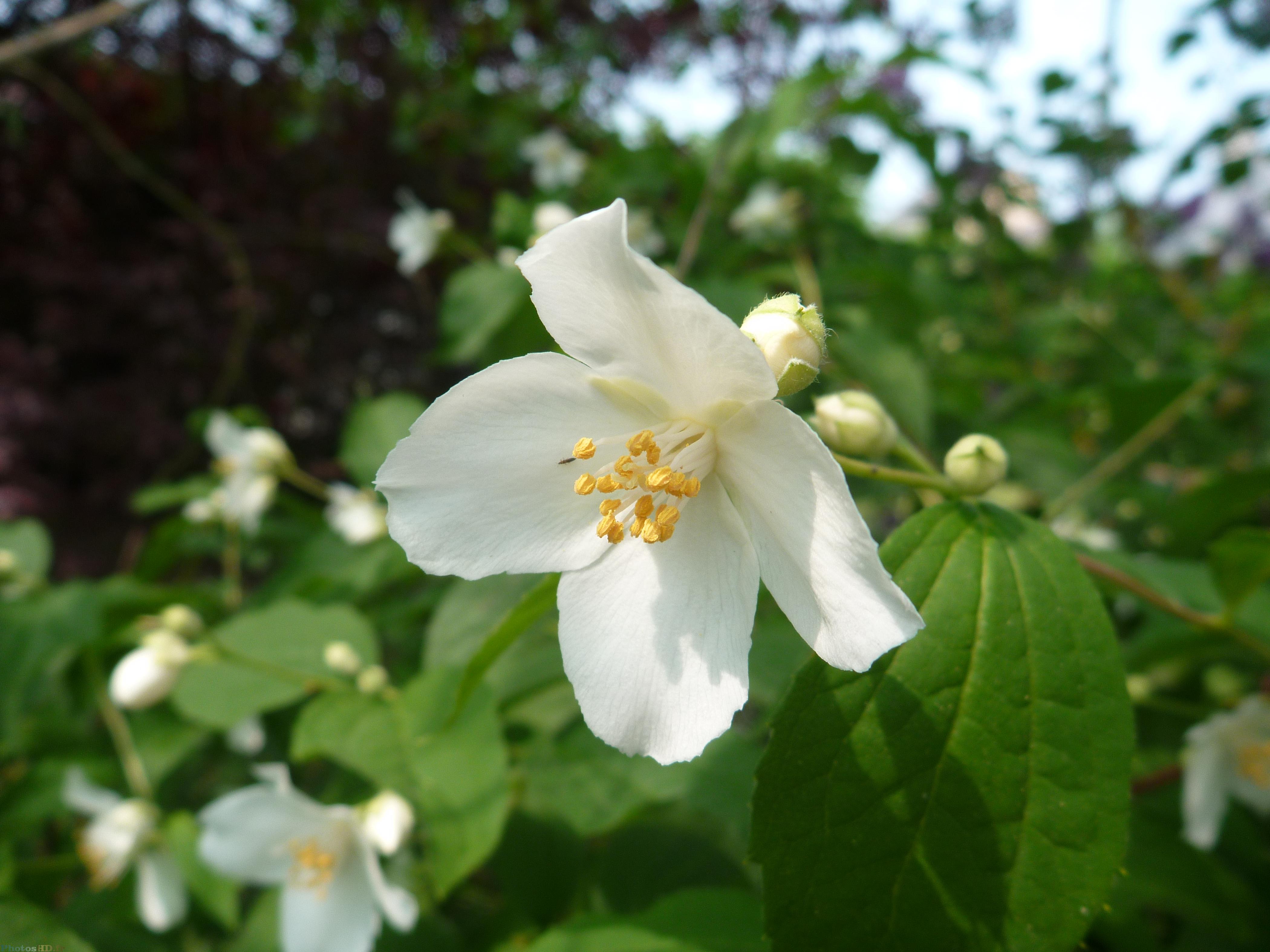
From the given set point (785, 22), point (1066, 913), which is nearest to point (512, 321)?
point (1066, 913)

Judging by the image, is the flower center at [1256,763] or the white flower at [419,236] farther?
the white flower at [419,236]

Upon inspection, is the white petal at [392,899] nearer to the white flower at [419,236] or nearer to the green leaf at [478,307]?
the green leaf at [478,307]

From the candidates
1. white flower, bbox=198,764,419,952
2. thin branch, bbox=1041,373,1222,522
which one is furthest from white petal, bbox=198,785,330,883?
thin branch, bbox=1041,373,1222,522

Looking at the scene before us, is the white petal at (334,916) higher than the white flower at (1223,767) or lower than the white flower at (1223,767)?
lower

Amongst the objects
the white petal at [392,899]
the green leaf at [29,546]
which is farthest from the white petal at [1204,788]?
the green leaf at [29,546]

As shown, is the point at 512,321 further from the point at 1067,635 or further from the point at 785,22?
the point at 785,22

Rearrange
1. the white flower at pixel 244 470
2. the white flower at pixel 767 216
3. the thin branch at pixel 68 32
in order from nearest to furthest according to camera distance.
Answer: the white flower at pixel 244 470 < the thin branch at pixel 68 32 < the white flower at pixel 767 216

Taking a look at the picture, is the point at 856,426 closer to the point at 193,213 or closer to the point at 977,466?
the point at 977,466

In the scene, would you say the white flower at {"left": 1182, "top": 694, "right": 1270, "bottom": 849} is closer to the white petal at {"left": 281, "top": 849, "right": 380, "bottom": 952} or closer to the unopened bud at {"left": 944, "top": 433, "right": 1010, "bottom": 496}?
the unopened bud at {"left": 944, "top": 433, "right": 1010, "bottom": 496}
